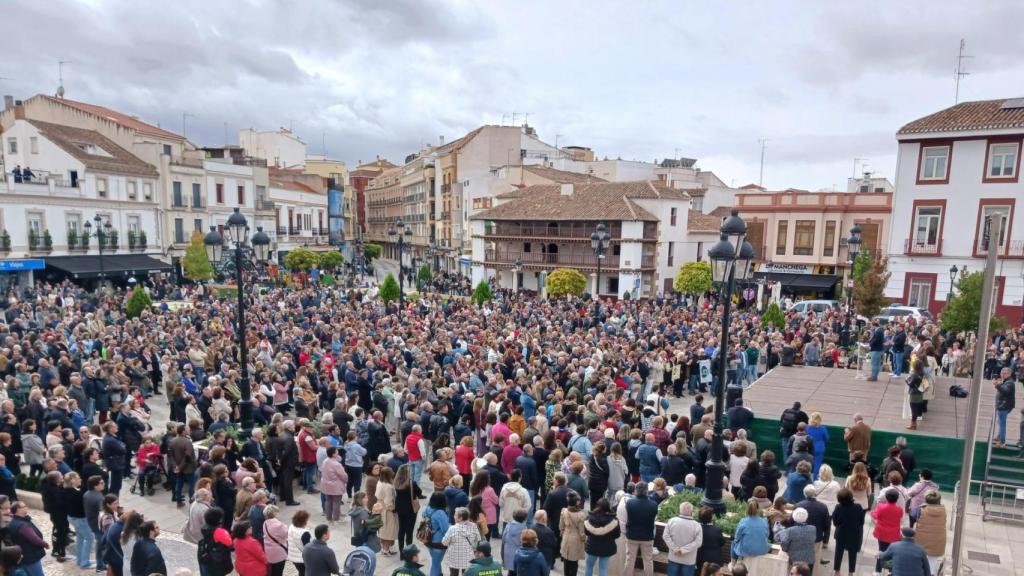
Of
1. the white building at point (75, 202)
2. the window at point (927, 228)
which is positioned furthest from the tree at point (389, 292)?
the window at point (927, 228)

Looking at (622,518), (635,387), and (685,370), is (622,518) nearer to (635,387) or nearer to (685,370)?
(635,387)

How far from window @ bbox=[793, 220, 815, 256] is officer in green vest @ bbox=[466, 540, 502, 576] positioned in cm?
3810

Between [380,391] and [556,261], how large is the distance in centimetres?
3148

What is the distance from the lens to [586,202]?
43.0 m

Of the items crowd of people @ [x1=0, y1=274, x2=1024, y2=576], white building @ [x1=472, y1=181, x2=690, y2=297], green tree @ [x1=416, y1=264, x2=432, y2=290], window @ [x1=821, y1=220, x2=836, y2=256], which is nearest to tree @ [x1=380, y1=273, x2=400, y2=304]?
white building @ [x1=472, y1=181, x2=690, y2=297]

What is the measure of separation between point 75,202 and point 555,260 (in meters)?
29.0

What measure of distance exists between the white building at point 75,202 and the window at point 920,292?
3919 cm

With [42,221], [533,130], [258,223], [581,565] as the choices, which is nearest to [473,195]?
[533,130]

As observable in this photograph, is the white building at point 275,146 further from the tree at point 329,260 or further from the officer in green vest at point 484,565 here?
the officer in green vest at point 484,565

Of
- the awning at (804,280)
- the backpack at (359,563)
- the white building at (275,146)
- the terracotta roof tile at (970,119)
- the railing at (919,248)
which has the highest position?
the white building at (275,146)

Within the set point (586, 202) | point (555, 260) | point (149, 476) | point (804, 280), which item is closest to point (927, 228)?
point (804, 280)

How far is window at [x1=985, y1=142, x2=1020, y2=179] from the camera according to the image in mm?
27047

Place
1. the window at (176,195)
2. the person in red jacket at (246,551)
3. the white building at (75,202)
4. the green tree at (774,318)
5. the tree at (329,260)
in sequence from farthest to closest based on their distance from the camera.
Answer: the tree at (329,260) < the window at (176,195) < the white building at (75,202) < the green tree at (774,318) < the person in red jacket at (246,551)

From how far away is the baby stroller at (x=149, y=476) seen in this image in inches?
411
